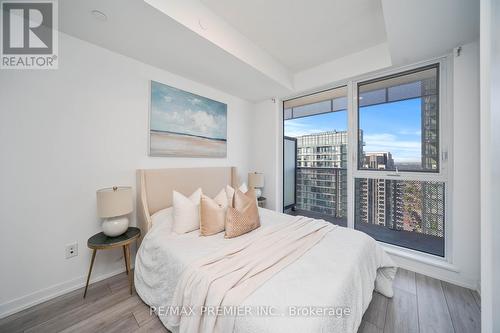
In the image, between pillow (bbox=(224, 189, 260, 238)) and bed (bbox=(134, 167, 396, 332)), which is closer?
bed (bbox=(134, 167, 396, 332))

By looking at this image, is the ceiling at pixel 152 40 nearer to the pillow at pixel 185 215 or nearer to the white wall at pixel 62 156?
the white wall at pixel 62 156

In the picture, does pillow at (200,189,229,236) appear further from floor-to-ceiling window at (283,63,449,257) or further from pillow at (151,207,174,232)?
floor-to-ceiling window at (283,63,449,257)

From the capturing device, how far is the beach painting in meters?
2.27

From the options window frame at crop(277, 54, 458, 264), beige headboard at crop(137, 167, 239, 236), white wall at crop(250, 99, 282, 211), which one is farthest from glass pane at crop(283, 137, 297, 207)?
beige headboard at crop(137, 167, 239, 236)

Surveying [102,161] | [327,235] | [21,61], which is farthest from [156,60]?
[327,235]

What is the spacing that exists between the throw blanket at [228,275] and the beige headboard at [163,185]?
39.9 inches

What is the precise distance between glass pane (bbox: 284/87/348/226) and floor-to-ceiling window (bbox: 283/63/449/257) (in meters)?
0.02

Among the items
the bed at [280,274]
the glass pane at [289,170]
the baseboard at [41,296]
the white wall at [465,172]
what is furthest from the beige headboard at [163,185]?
the white wall at [465,172]

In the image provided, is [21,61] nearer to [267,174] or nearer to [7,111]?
[7,111]

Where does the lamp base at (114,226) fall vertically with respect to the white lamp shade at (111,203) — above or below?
below

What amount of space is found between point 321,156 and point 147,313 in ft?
9.98

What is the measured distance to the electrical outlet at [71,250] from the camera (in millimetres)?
1740

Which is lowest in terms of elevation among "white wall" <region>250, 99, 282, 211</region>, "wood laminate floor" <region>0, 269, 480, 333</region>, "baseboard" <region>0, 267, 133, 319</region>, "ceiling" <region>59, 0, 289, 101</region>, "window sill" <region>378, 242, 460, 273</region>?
"wood laminate floor" <region>0, 269, 480, 333</region>

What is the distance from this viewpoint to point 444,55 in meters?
2.01
